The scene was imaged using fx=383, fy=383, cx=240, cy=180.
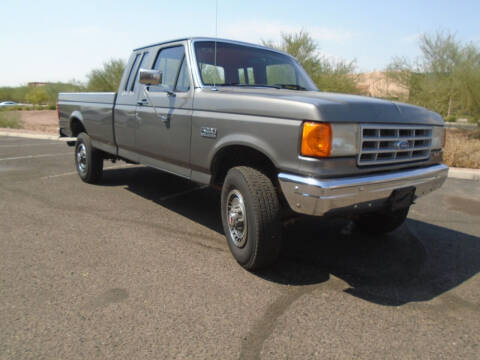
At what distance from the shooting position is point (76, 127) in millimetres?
6605

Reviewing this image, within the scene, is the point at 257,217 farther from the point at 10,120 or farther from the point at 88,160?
the point at 10,120

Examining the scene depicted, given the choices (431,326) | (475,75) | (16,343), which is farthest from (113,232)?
(475,75)

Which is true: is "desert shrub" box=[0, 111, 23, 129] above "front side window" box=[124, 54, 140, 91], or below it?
below

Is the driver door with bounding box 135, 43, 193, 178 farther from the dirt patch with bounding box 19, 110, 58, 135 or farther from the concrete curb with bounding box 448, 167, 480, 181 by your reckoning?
the dirt patch with bounding box 19, 110, 58, 135

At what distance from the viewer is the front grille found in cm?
286

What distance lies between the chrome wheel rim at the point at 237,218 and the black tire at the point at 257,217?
0.02 meters

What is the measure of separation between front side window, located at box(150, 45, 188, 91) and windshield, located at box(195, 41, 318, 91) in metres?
0.27

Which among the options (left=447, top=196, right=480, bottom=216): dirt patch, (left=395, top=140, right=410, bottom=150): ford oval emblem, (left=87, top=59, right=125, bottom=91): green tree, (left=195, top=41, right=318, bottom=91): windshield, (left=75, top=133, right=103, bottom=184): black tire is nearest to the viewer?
(left=395, top=140, right=410, bottom=150): ford oval emblem

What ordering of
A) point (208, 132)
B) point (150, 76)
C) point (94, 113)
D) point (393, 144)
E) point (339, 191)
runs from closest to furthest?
point (339, 191), point (393, 144), point (208, 132), point (150, 76), point (94, 113)

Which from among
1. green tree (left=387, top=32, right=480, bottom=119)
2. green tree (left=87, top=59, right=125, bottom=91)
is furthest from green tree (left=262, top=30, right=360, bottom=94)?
green tree (left=87, top=59, right=125, bottom=91)

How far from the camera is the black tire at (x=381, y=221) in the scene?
411cm

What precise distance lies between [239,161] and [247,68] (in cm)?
129

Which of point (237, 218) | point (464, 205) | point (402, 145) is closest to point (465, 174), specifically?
point (464, 205)

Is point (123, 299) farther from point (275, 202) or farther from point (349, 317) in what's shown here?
point (349, 317)
